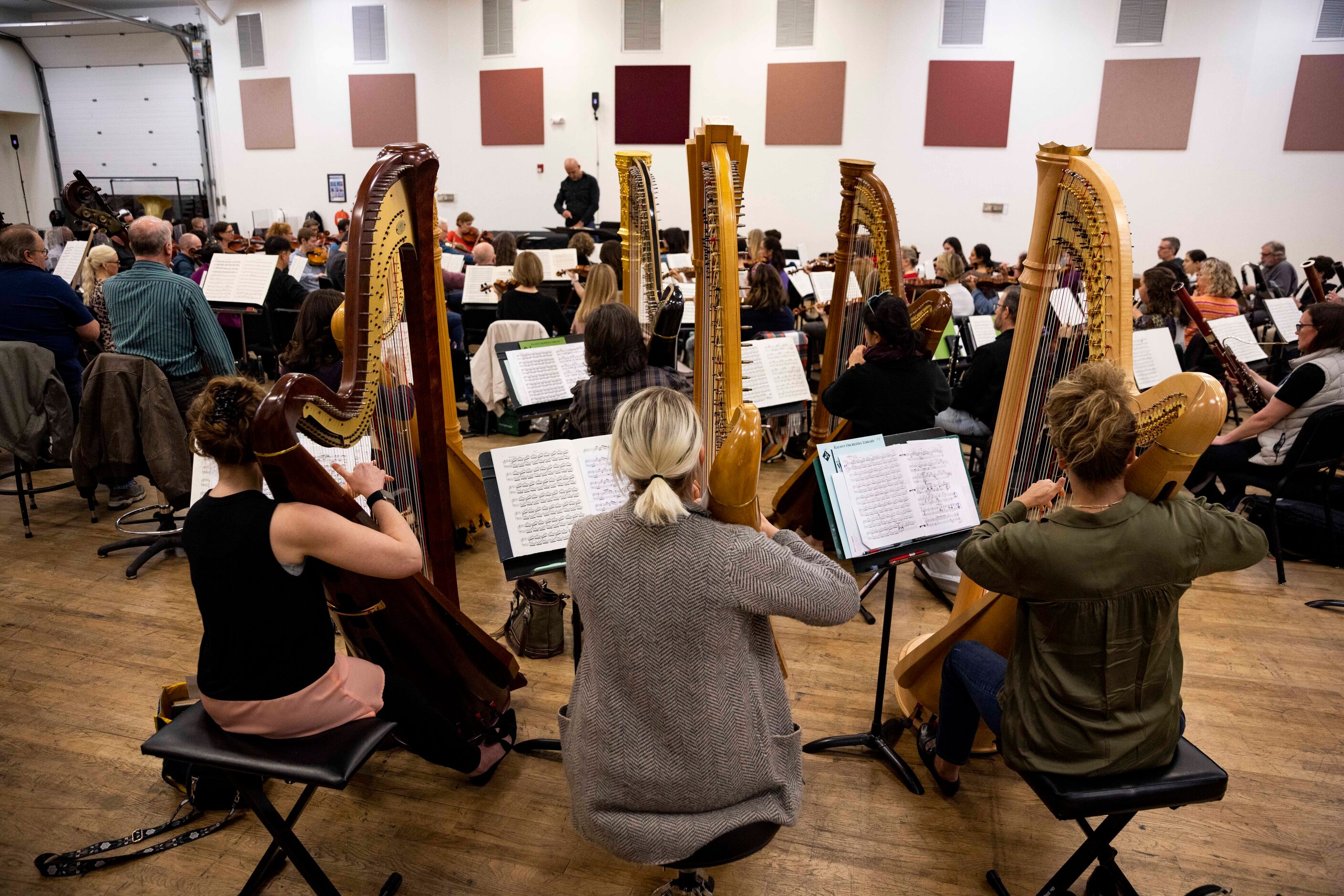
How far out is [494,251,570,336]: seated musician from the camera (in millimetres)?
A: 5559

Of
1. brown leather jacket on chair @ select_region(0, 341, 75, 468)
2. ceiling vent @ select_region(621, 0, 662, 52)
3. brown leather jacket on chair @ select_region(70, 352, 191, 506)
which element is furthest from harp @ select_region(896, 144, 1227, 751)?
ceiling vent @ select_region(621, 0, 662, 52)

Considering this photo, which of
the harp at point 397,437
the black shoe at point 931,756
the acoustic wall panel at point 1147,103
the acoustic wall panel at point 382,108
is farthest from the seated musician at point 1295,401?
the acoustic wall panel at point 382,108

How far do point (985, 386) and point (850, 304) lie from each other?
83cm

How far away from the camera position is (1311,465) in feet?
12.7

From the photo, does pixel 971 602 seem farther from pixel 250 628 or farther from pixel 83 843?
pixel 83 843

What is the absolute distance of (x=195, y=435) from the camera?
A: 186 cm

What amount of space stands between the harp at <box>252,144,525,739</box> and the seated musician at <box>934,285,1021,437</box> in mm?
2626

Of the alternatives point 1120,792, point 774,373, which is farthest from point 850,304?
point 1120,792

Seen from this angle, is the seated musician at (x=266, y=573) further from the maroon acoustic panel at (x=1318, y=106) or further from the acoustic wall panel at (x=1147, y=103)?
the maroon acoustic panel at (x=1318, y=106)

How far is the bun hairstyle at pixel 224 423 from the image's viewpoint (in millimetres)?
1831

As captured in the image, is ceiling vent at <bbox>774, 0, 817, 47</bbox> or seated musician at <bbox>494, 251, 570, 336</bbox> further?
ceiling vent at <bbox>774, 0, 817, 47</bbox>

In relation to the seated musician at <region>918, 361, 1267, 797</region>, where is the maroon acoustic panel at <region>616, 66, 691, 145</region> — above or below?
above

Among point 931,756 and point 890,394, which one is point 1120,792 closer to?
point 931,756

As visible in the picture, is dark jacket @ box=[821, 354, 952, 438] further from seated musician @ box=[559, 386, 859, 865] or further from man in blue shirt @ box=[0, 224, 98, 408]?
man in blue shirt @ box=[0, 224, 98, 408]
